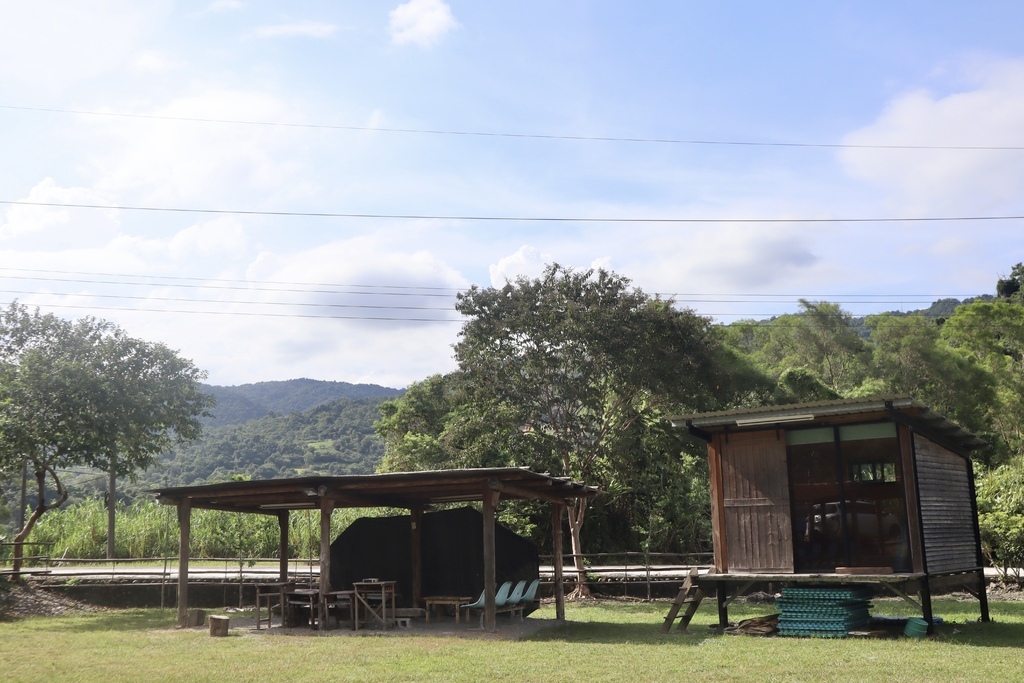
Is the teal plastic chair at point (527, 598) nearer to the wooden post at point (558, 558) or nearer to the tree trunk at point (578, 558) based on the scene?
the wooden post at point (558, 558)

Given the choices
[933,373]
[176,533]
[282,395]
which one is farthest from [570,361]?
[282,395]

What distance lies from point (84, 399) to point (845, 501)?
1590 centimetres

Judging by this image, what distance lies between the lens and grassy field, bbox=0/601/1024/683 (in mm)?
9359

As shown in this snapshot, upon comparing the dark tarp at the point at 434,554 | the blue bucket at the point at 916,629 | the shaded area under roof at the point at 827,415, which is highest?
the shaded area under roof at the point at 827,415

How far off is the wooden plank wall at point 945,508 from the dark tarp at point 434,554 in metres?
7.47

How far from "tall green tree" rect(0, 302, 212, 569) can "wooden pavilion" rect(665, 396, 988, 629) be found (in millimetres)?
13183

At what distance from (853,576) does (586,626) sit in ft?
15.2

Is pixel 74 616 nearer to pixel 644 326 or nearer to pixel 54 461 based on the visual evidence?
pixel 54 461

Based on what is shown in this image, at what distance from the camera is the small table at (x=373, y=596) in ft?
48.4

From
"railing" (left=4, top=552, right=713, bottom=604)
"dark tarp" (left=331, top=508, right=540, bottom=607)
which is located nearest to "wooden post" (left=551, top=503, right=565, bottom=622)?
"dark tarp" (left=331, top=508, right=540, bottom=607)

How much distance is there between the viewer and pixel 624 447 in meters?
22.6

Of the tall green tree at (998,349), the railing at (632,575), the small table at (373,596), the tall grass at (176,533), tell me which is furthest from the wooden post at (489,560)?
the tall green tree at (998,349)

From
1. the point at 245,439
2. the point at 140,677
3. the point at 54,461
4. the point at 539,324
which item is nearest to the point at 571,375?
the point at 539,324

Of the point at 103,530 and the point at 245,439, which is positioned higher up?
the point at 245,439
